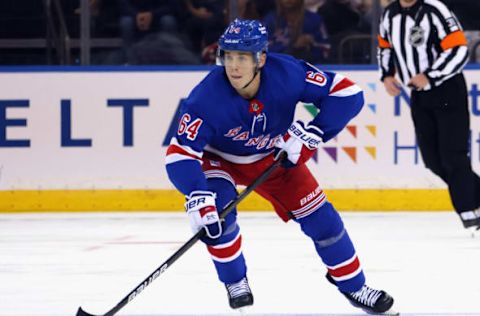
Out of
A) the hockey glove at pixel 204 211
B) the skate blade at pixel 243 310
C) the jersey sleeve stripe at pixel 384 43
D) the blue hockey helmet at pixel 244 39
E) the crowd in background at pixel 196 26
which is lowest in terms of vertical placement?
the crowd in background at pixel 196 26

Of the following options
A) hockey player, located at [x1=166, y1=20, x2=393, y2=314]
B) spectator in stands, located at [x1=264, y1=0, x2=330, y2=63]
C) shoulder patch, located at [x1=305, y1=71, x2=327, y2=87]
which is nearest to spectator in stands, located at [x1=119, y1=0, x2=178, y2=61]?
spectator in stands, located at [x1=264, y1=0, x2=330, y2=63]

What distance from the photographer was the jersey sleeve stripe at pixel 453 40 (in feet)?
21.2

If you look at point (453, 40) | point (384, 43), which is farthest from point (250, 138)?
point (384, 43)

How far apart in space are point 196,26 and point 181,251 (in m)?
4.14

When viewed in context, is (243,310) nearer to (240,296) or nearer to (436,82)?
(240,296)

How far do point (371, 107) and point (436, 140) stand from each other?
1559 mm

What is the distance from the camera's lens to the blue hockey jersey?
4.02m

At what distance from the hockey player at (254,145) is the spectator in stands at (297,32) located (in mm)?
3734

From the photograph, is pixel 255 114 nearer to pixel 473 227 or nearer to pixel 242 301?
pixel 242 301

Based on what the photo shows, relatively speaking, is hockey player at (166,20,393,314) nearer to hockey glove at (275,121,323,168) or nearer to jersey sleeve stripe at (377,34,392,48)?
hockey glove at (275,121,323,168)

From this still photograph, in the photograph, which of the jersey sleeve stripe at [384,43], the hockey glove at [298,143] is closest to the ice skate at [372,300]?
the hockey glove at [298,143]

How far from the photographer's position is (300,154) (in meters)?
4.15

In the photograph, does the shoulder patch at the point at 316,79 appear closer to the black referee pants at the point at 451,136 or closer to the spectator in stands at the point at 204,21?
the black referee pants at the point at 451,136

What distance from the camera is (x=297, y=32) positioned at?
809 cm
